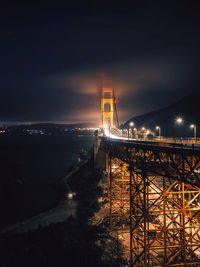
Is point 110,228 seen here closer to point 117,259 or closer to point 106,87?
point 117,259

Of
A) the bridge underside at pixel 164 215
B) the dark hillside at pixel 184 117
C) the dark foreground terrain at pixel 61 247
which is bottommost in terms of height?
→ the dark foreground terrain at pixel 61 247

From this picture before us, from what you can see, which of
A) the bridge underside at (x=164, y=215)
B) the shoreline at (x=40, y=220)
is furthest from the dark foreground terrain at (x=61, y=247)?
the bridge underside at (x=164, y=215)

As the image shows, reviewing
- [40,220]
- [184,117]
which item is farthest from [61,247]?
[184,117]

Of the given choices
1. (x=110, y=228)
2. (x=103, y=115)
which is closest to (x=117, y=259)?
(x=110, y=228)

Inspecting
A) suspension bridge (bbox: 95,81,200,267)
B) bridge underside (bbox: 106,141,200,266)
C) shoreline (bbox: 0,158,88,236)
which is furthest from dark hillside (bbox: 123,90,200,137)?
bridge underside (bbox: 106,141,200,266)

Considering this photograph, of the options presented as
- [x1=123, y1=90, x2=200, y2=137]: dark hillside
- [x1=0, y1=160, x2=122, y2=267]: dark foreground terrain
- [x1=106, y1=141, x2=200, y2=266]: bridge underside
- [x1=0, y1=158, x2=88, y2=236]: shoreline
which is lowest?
[x1=0, y1=158, x2=88, y2=236]: shoreline

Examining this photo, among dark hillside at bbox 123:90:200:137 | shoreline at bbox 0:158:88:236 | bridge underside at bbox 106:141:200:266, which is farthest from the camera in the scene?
dark hillside at bbox 123:90:200:137

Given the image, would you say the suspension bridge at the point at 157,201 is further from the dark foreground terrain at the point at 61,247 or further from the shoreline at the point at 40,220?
the shoreline at the point at 40,220

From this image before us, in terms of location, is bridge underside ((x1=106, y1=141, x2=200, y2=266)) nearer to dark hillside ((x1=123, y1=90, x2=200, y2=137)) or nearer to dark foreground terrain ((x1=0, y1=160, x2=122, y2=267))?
dark foreground terrain ((x1=0, y1=160, x2=122, y2=267))

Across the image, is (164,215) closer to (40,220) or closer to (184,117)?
(40,220)
